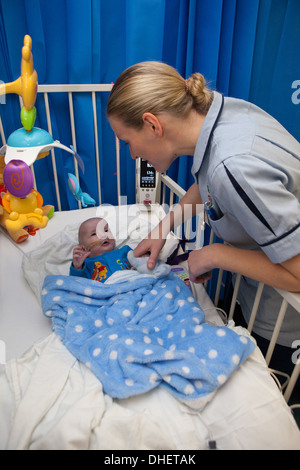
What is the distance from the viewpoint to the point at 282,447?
612 millimetres

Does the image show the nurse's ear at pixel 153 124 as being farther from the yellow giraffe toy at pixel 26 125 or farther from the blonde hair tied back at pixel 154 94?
the yellow giraffe toy at pixel 26 125

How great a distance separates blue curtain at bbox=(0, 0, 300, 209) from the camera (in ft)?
4.13

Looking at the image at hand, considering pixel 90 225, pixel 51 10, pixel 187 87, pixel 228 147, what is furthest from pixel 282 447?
pixel 51 10

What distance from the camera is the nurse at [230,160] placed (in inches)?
25.2

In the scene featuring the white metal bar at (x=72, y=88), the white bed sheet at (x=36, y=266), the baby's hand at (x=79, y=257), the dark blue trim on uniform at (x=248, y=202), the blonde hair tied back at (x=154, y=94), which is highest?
the blonde hair tied back at (x=154, y=94)

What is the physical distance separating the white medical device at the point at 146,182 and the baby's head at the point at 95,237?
0.98 feet

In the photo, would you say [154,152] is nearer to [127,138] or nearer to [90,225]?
[127,138]

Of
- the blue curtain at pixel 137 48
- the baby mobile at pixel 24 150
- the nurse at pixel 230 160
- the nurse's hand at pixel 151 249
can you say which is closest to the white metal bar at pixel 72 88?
the blue curtain at pixel 137 48

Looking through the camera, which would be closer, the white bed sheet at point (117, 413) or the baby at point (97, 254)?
the white bed sheet at point (117, 413)

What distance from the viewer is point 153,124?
79 cm

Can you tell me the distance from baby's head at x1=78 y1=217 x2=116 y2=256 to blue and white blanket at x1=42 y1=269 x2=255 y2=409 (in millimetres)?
223

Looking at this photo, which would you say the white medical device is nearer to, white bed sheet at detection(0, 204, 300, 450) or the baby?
the baby

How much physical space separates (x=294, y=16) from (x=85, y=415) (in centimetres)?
176

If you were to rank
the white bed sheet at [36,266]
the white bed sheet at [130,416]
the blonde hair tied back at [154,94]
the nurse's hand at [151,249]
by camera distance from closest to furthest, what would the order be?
the white bed sheet at [130,416], the blonde hair tied back at [154,94], the white bed sheet at [36,266], the nurse's hand at [151,249]
